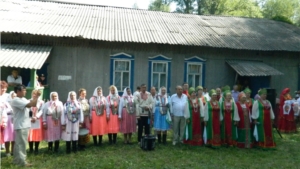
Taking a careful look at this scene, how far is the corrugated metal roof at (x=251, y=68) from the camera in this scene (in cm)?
1207

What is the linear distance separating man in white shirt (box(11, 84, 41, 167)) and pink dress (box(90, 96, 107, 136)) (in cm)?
183

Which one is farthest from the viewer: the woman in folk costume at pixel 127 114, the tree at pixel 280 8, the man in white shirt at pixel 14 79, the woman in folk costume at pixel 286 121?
the tree at pixel 280 8

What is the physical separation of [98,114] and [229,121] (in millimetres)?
3301

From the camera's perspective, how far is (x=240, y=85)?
12734mm

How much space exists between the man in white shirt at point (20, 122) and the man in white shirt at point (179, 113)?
3518 millimetres

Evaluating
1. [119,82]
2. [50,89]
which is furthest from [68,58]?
[119,82]

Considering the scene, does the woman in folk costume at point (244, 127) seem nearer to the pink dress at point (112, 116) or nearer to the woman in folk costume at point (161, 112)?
the woman in folk costume at point (161, 112)

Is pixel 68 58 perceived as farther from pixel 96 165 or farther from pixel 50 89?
pixel 96 165

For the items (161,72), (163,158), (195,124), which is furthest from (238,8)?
(163,158)

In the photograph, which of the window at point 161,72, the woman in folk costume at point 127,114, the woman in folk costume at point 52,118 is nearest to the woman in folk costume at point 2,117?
the woman in folk costume at point 52,118

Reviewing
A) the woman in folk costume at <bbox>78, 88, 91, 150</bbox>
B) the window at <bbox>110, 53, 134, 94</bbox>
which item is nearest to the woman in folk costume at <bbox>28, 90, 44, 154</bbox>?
the woman in folk costume at <bbox>78, 88, 91, 150</bbox>

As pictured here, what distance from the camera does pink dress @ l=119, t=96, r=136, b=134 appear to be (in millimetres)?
7684

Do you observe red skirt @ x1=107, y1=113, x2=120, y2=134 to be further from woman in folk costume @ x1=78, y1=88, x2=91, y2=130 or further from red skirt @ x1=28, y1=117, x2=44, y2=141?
red skirt @ x1=28, y1=117, x2=44, y2=141

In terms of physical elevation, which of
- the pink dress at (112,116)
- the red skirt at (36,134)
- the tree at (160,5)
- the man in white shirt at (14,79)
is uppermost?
the tree at (160,5)
